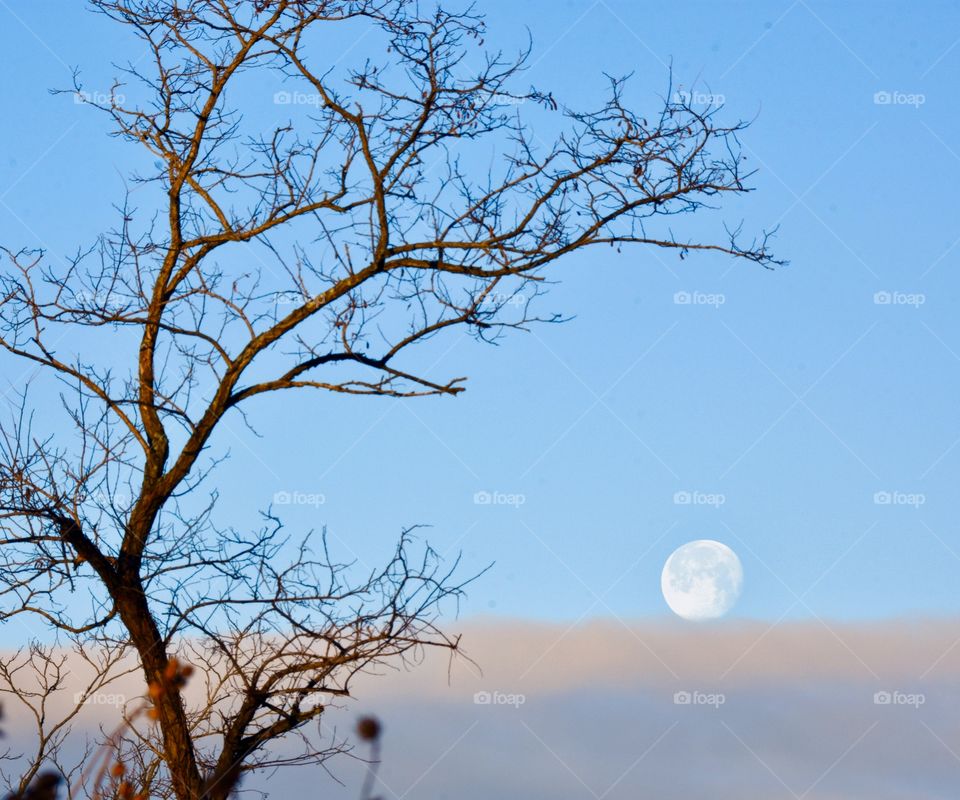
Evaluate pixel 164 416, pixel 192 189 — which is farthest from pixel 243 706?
pixel 192 189

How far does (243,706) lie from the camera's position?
439 centimetres

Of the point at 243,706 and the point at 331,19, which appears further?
the point at 331,19

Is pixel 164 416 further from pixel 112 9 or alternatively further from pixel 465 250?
pixel 112 9

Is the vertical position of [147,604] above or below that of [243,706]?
above

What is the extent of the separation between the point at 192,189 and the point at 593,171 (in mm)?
1791

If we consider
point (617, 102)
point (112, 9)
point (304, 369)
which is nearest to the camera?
point (304, 369)

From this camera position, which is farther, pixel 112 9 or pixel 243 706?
pixel 112 9

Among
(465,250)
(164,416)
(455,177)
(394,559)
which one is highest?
(455,177)

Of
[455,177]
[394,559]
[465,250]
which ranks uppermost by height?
[455,177]

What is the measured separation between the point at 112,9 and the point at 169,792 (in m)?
3.41

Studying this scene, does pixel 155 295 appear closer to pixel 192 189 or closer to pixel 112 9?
pixel 192 189

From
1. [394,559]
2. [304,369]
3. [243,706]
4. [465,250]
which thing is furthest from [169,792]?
[465,250]

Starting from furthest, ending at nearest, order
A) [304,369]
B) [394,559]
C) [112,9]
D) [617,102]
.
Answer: [112,9], [617,102], [304,369], [394,559]

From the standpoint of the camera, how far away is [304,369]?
459cm
